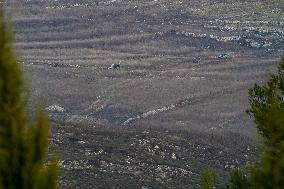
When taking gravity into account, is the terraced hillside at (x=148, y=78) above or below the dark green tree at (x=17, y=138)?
below

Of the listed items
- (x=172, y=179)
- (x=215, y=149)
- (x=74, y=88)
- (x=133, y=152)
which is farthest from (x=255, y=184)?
(x=74, y=88)

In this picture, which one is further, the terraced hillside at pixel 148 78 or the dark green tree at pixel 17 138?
the terraced hillside at pixel 148 78

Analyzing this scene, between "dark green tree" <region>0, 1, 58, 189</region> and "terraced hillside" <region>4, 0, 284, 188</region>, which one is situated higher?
"dark green tree" <region>0, 1, 58, 189</region>

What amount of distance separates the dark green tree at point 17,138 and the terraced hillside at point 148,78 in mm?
17889

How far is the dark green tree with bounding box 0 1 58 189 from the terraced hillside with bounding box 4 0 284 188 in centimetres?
1789

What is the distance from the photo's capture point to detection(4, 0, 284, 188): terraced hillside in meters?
38.5

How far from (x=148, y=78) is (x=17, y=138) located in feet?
193

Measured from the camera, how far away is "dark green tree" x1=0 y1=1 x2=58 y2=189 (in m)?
9.03

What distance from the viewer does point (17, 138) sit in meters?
9.18

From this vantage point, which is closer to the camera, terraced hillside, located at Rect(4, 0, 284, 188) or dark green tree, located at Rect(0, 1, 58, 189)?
dark green tree, located at Rect(0, 1, 58, 189)

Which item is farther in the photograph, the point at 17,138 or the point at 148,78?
the point at 148,78

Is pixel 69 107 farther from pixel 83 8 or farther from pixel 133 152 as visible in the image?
pixel 83 8

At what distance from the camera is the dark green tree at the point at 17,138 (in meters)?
9.03

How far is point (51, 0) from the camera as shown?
10819 cm
